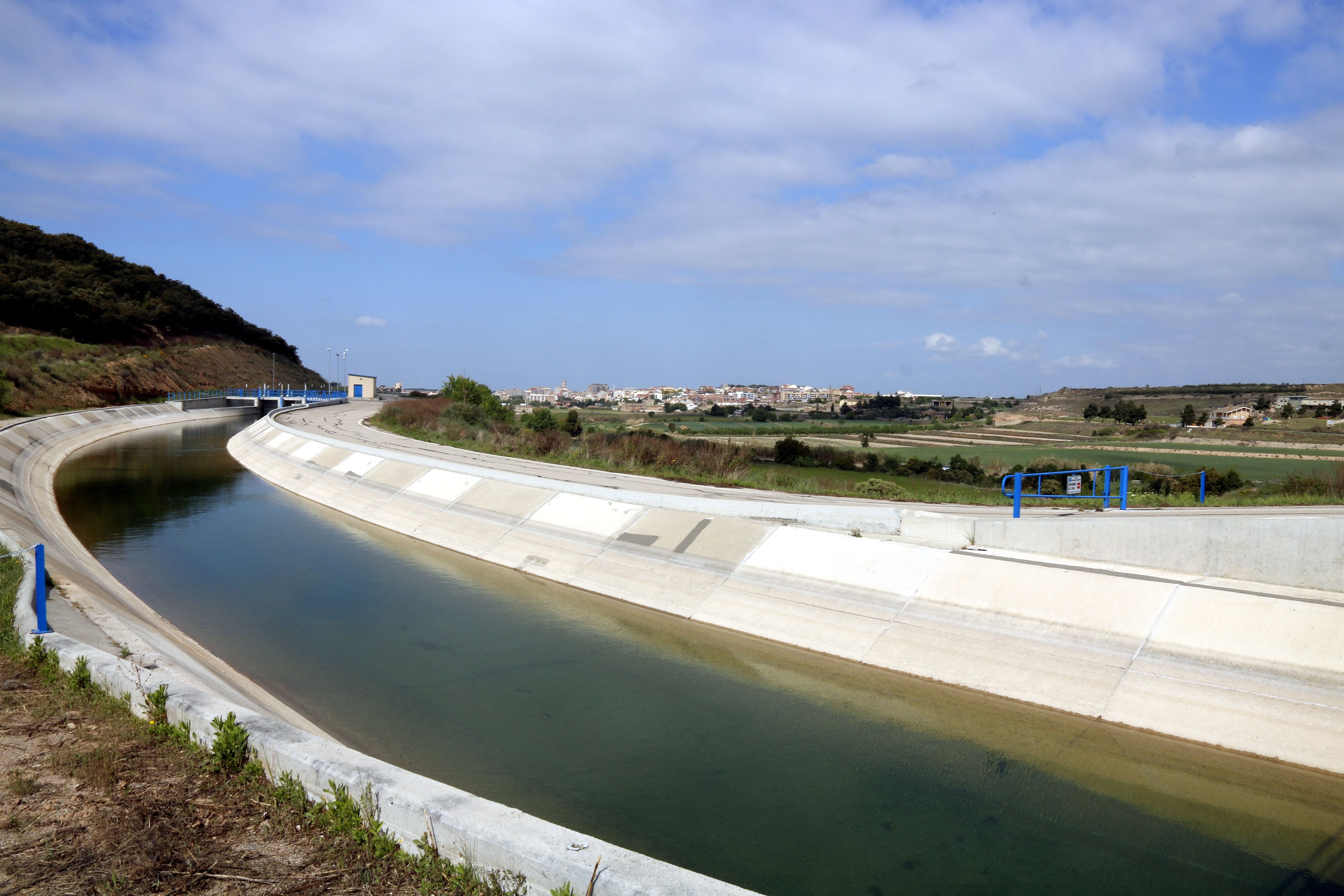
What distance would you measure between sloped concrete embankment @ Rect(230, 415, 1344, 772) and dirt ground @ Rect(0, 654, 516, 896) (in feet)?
31.2

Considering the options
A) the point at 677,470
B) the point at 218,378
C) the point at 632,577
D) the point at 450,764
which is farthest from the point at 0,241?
the point at 450,764

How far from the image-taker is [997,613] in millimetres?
13469

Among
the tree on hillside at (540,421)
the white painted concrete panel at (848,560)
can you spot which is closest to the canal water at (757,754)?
Answer: the white painted concrete panel at (848,560)

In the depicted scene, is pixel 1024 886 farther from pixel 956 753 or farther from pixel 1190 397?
pixel 1190 397

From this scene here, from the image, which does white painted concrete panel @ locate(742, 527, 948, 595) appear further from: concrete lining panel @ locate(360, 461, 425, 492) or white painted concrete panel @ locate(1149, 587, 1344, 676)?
concrete lining panel @ locate(360, 461, 425, 492)

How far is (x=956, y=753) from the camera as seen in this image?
10609mm

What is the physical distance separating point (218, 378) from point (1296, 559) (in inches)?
4041

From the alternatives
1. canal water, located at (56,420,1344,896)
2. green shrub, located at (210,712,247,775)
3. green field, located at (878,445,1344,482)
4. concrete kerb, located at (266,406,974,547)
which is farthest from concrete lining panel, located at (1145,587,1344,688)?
green field, located at (878,445,1344,482)

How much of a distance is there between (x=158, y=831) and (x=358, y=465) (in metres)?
29.5

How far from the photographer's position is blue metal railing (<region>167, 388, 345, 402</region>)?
255 ft

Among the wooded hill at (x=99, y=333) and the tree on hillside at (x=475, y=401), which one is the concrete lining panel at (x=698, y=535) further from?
the wooded hill at (x=99, y=333)

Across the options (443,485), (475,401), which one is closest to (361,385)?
(475,401)

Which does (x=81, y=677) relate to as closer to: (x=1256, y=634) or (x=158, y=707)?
(x=158, y=707)

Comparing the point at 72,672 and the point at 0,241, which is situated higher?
the point at 0,241
